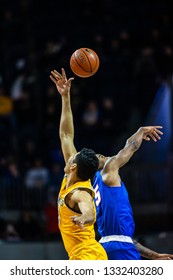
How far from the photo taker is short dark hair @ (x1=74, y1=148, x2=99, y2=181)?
10.5m

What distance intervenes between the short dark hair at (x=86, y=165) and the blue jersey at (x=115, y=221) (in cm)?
54

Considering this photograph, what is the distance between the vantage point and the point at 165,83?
60.8ft

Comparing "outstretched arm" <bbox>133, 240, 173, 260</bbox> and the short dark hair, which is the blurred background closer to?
"outstretched arm" <bbox>133, 240, 173, 260</bbox>

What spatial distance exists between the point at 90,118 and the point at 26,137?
1.37 meters

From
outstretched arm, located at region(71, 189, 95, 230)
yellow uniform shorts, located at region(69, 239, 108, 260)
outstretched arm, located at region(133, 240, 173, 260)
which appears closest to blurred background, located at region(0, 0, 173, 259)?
outstretched arm, located at region(133, 240, 173, 260)

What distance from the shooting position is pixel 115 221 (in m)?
11.1

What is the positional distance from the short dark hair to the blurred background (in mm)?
4995

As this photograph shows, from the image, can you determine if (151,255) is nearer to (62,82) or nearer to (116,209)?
(116,209)

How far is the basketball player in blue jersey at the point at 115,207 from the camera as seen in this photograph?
36.0 ft

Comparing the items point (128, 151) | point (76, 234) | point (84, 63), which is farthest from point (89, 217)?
point (84, 63)

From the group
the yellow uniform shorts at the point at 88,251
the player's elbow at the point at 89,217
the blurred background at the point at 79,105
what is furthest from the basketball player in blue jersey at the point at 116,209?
the blurred background at the point at 79,105

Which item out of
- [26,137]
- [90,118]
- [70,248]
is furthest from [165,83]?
[70,248]

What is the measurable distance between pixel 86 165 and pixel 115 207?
83 centimetres
